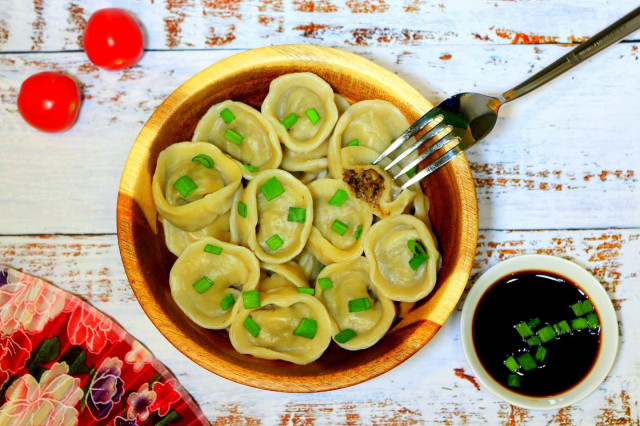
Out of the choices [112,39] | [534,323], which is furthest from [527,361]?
[112,39]

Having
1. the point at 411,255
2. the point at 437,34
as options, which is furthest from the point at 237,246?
the point at 437,34

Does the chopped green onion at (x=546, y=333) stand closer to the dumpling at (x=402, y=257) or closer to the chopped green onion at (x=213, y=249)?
the dumpling at (x=402, y=257)

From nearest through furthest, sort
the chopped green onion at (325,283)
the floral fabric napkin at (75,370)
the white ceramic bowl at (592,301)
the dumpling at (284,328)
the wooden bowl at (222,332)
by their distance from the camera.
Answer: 1. the wooden bowl at (222,332)
2. the dumpling at (284,328)
3. the chopped green onion at (325,283)
4. the white ceramic bowl at (592,301)
5. the floral fabric napkin at (75,370)

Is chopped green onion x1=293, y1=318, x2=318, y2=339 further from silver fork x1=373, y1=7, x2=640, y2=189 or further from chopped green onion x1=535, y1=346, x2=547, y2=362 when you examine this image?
chopped green onion x1=535, y1=346, x2=547, y2=362

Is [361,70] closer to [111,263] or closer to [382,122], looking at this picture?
[382,122]

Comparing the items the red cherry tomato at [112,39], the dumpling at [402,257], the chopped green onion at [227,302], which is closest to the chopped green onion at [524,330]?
the dumpling at [402,257]

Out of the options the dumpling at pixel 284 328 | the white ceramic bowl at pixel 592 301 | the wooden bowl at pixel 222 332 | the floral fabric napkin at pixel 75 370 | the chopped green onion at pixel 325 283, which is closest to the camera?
the wooden bowl at pixel 222 332

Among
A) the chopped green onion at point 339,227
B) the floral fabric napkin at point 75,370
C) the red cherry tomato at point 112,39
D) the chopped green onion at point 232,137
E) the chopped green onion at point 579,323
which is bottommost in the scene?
the floral fabric napkin at point 75,370

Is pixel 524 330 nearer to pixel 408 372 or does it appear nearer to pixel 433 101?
pixel 408 372
